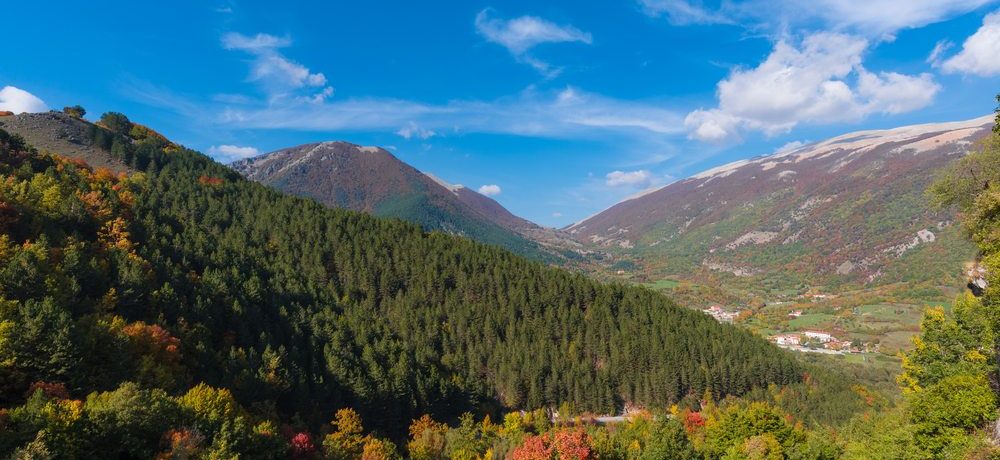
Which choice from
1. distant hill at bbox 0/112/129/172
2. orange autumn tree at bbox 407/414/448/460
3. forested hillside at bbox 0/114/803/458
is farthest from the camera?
distant hill at bbox 0/112/129/172

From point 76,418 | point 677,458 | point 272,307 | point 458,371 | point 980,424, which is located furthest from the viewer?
point 458,371

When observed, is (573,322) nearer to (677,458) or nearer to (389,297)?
(389,297)

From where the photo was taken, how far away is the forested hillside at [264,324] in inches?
1918

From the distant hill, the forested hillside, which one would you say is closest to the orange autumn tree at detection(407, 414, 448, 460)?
the forested hillside

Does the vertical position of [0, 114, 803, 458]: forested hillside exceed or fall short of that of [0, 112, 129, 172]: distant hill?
it falls short

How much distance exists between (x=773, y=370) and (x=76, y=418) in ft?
496

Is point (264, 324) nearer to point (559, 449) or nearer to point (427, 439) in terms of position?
point (427, 439)

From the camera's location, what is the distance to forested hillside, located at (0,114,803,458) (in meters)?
48.7

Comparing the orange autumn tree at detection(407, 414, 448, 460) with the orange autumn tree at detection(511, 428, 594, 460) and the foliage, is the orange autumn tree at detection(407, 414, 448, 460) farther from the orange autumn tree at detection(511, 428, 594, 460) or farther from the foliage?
the foliage

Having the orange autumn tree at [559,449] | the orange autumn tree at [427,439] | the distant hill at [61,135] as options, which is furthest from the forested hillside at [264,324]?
the orange autumn tree at [559,449]

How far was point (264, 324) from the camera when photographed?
107 metres

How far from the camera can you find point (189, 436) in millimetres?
40844

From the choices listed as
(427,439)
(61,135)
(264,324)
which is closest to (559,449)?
(427,439)

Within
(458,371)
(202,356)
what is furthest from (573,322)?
(202,356)
